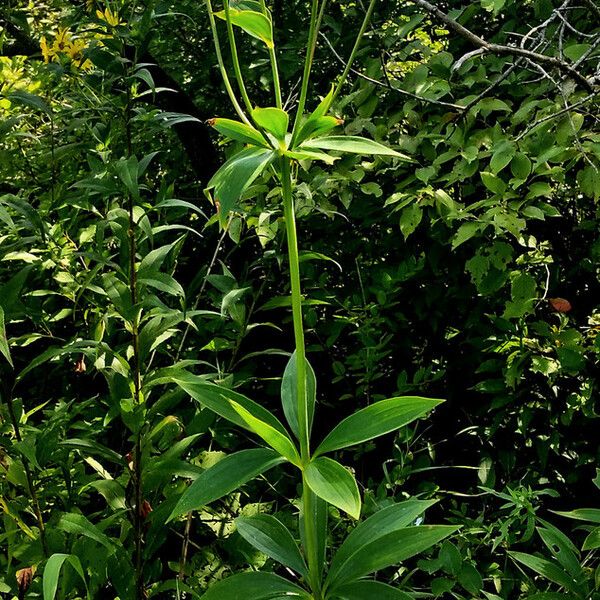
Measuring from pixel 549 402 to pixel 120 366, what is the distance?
1.13 meters

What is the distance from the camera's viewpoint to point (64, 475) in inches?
58.1

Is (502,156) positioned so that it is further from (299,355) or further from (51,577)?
(51,577)

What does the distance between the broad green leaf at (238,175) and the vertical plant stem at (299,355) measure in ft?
0.11

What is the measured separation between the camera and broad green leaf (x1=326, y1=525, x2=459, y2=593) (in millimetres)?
930

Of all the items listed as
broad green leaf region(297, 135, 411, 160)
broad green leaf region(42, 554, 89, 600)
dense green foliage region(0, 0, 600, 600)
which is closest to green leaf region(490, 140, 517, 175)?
dense green foliage region(0, 0, 600, 600)

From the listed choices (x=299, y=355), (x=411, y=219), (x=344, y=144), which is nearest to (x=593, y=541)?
(x=299, y=355)

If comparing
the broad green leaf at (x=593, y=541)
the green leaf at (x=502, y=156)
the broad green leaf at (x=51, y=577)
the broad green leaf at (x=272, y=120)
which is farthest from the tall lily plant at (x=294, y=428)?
the green leaf at (x=502, y=156)

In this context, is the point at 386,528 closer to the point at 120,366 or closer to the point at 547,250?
the point at 120,366

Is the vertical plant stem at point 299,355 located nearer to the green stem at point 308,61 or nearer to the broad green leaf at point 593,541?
the green stem at point 308,61

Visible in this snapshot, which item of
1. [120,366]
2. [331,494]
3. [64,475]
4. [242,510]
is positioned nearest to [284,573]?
[242,510]

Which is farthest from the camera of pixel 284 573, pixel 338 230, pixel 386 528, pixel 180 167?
pixel 180 167

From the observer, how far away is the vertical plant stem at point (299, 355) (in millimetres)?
862

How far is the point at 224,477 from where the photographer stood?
0.89 metres

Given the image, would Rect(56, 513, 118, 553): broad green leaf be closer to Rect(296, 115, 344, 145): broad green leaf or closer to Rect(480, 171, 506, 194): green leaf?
Rect(296, 115, 344, 145): broad green leaf
